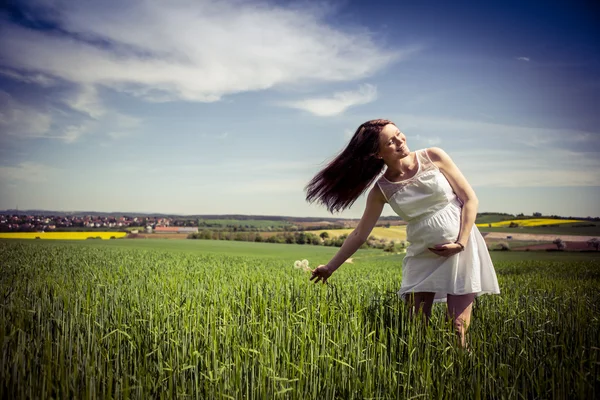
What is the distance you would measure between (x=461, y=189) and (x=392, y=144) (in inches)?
24.7

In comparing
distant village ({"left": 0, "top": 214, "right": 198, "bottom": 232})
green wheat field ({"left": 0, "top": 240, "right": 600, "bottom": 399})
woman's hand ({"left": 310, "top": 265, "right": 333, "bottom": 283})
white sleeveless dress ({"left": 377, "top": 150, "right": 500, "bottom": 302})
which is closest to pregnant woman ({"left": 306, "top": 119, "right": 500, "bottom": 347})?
white sleeveless dress ({"left": 377, "top": 150, "right": 500, "bottom": 302})

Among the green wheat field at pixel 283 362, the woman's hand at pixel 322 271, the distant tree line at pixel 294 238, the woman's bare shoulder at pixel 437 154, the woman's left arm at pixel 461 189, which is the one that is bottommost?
the distant tree line at pixel 294 238

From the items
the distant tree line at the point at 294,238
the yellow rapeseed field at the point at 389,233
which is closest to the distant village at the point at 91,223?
the distant tree line at the point at 294,238

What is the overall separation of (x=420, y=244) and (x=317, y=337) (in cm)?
112

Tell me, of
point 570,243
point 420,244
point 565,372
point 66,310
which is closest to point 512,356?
point 565,372

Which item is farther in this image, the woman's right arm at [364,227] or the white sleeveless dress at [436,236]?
the woman's right arm at [364,227]

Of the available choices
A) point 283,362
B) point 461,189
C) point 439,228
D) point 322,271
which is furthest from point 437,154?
point 283,362

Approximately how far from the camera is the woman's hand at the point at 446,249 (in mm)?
2955

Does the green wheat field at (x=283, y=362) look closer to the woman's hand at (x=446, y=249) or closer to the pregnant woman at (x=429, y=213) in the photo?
the pregnant woman at (x=429, y=213)

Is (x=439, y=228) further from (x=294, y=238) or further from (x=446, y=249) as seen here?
(x=294, y=238)

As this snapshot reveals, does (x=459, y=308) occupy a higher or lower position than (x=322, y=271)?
lower

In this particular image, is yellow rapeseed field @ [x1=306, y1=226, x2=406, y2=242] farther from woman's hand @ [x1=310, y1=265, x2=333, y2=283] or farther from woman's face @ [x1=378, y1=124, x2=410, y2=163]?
woman's face @ [x1=378, y1=124, x2=410, y2=163]

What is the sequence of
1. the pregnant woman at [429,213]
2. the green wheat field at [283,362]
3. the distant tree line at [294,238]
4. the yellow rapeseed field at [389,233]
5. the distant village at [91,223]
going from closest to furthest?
the green wheat field at [283,362] → the pregnant woman at [429,213] → the distant village at [91,223] → the yellow rapeseed field at [389,233] → the distant tree line at [294,238]

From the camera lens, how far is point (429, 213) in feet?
10.4
